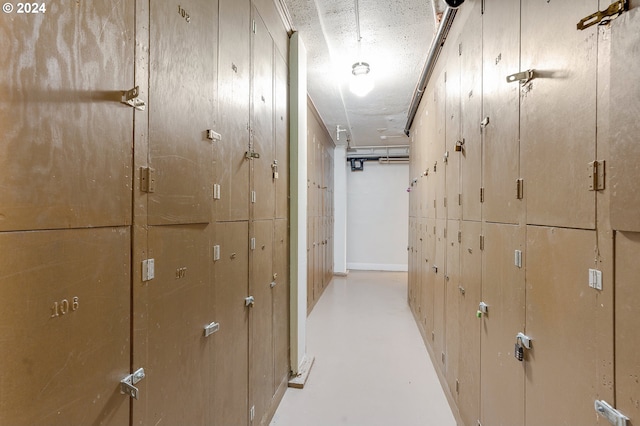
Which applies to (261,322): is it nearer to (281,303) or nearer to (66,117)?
(281,303)

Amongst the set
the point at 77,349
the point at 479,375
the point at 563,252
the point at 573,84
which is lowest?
the point at 479,375

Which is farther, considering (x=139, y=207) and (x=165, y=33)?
(x=165, y=33)

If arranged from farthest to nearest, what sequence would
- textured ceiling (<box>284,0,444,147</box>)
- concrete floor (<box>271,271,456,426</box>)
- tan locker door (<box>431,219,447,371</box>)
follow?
tan locker door (<box>431,219,447,371</box>) → textured ceiling (<box>284,0,444,147</box>) → concrete floor (<box>271,271,456,426</box>)

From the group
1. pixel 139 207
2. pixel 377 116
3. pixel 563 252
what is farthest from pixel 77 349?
pixel 377 116

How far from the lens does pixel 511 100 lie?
57.6 inches

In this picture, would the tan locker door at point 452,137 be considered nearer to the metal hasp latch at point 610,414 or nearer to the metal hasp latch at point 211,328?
the metal hasp latch at point 610,414

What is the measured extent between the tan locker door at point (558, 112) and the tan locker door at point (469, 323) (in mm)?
702

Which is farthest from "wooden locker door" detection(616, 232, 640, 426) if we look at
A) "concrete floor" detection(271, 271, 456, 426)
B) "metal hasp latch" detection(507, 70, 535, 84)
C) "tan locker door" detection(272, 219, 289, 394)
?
"tan locker door" detection(272, 219, 289, 394)

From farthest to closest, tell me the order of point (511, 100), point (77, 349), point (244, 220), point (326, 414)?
point (326, 414), point (244, 220), point (511, 100), point (77, 349)

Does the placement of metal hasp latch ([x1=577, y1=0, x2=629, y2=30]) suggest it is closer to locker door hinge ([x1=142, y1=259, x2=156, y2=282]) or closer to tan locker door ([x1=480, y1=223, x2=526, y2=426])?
tan locker door ([x1=480, y1=223, x2=526, y2=426])

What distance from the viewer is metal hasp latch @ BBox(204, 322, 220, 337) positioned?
4.62 feet

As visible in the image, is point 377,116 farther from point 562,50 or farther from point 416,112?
point 562,50

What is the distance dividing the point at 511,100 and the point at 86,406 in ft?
6.48

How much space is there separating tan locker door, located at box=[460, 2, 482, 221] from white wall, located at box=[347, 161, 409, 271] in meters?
5.86
